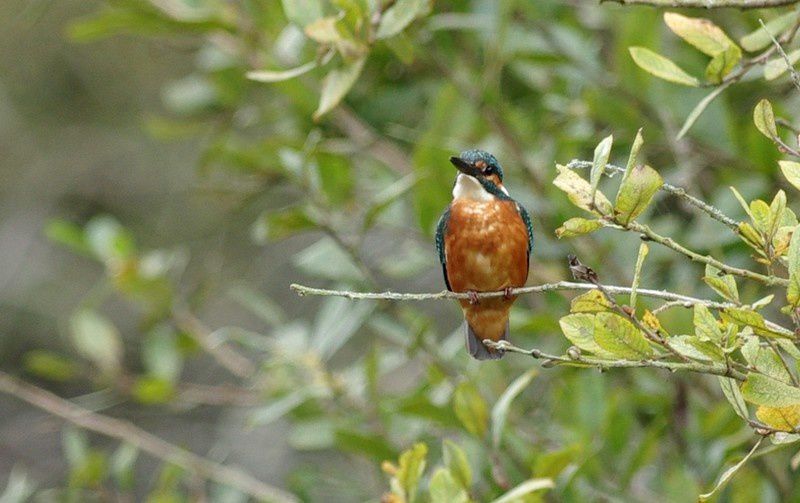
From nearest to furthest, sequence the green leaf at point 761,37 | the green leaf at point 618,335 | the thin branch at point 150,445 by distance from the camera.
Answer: the green leaf at point 618,335 → the green leaf at point 761,37 → the thin branch at point 150,445

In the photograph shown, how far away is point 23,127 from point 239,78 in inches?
165

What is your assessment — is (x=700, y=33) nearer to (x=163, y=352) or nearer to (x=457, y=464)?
(x=457, y=464)

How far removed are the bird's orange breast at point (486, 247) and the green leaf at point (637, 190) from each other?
0.71 m

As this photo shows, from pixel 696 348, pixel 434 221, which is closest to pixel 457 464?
pixel 696 348

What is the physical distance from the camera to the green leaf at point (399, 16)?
2.04 meters

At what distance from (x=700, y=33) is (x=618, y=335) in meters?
0.66

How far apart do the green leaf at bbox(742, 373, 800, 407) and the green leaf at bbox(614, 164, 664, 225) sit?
242mm

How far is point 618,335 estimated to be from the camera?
1.44 m

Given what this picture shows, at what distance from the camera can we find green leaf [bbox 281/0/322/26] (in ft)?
7.44

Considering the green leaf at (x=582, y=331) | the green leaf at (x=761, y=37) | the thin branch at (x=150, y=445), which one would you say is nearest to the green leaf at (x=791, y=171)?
the green leaf at (x=582, y=331)

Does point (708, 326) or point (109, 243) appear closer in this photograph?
point (708, 326)

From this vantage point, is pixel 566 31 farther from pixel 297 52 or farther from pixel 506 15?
pixel 297 52

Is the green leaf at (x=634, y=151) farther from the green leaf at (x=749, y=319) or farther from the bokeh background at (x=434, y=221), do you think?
the bokeh background at (x=434, y=221)

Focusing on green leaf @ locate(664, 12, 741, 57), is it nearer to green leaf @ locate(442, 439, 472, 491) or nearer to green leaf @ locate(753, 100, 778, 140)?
green leaf @ locate(753, 100, 778, 140)
